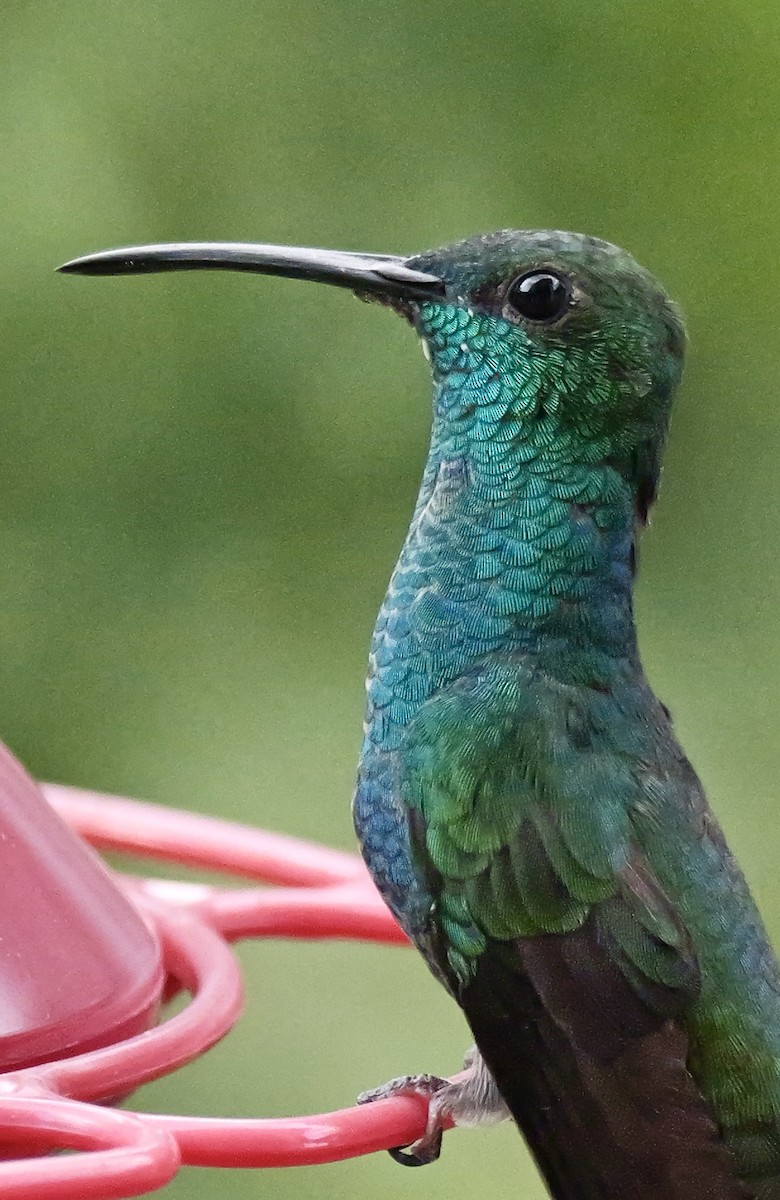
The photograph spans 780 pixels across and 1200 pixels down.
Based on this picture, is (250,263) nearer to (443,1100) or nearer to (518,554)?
(518,554)

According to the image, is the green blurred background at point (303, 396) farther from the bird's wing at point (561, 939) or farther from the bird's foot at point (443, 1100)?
the bird's wing at point (561, 939)

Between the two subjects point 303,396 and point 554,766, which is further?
point 303,396

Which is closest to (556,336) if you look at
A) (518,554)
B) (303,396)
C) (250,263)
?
(518,554)

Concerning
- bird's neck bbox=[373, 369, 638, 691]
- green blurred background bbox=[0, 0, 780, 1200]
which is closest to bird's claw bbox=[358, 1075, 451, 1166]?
bird's neck bbox=[373, 369, 638, 691]

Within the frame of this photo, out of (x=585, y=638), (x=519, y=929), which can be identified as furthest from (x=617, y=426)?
(x=519, y=929)

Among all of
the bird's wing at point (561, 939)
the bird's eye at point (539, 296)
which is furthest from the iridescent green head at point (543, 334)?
the bird's wing at point (561, 939)

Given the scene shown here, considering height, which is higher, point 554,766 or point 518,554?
point 518,554
